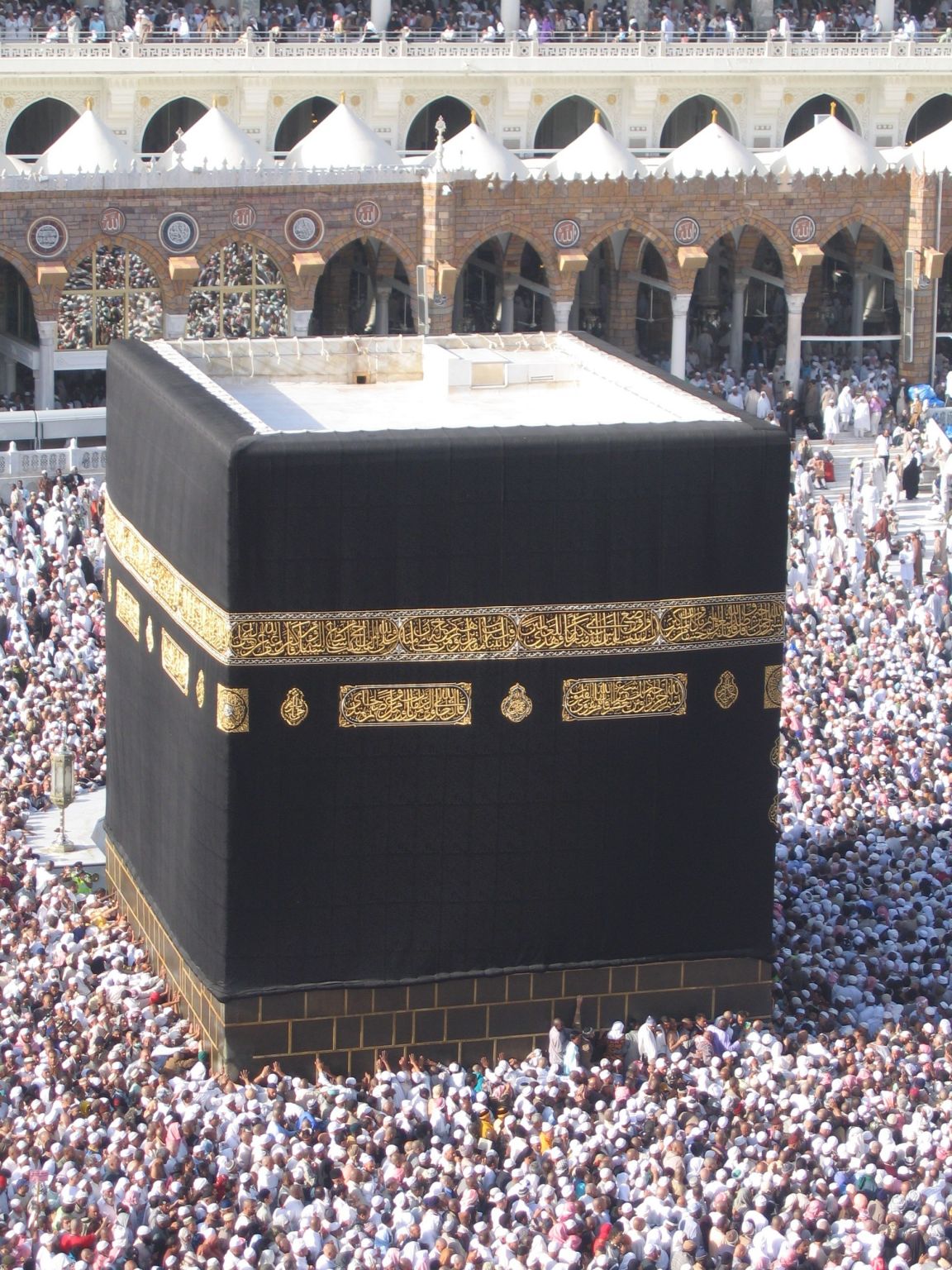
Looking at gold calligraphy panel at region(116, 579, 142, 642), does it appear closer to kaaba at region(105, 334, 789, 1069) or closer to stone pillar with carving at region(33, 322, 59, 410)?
kaaba at region(105, 334, 789, 1069)

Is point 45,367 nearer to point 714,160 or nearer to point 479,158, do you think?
point 479,158

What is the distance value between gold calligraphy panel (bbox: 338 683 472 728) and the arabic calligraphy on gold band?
21 cm

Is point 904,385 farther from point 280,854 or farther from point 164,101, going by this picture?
point 280,854

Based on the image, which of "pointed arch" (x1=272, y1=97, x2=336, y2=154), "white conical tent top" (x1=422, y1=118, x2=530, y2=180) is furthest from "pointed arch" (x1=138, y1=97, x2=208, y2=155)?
A: "white conical tent top" (x1=422, y1=118, x2=530, y2=180)

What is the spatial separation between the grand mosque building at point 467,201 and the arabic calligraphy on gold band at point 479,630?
1597 centimetres

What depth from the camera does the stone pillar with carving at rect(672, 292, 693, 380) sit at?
126 ft

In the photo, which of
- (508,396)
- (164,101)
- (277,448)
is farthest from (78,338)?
(277,448)

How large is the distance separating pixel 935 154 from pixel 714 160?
320cm

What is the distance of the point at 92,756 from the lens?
2628cm

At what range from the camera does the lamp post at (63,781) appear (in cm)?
2398

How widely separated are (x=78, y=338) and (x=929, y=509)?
11203 mm

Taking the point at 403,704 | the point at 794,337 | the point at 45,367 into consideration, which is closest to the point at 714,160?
the point at 794,337

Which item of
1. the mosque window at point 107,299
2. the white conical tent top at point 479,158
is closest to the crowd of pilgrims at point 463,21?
the white conical tent top at point 479,158

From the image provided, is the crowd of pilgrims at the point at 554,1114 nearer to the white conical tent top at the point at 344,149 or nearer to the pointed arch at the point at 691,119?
the white conical tent top at the point at 344,149
